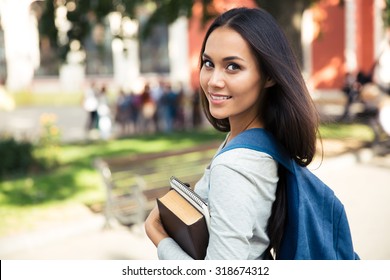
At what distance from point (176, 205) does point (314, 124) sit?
0.43 m

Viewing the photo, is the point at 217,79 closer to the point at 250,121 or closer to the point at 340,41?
the point at 250,121

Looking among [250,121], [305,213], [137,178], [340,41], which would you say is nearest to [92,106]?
[137,178]

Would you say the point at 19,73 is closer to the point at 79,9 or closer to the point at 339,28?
the point at 339,28

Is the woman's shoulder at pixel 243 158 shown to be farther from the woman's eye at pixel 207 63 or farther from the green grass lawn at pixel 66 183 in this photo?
the green grass lawn at pixel 66 183

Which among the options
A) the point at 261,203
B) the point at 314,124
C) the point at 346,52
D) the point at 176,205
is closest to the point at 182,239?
the point at 176,205

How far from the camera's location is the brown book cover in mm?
1210

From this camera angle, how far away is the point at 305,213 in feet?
4.08

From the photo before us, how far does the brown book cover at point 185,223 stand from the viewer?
121 cm

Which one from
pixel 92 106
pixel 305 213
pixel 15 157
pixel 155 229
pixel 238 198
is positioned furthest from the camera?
pixel 92 106

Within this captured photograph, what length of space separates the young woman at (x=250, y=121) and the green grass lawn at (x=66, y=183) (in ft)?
12.6

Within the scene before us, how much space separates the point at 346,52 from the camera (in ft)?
60.7

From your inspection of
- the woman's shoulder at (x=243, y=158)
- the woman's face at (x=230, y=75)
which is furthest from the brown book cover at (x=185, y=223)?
the woman's face at (x=230, y=75)

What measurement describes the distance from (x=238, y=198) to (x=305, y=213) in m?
0.22

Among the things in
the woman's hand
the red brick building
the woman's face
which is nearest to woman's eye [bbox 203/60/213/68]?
the woman's face
